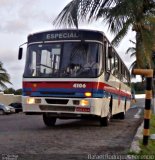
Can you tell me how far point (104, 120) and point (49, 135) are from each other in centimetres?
423

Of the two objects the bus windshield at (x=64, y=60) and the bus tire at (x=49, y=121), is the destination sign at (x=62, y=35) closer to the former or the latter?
the bus windshield at (x=64, y=60)

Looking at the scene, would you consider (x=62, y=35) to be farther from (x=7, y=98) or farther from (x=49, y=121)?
(x=7, y=98)

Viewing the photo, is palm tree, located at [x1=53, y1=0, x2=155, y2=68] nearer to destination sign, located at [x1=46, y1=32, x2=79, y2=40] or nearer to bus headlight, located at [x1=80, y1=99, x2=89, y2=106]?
destination sign, located at [x1=46, y1=32, x2=79, y2=40]

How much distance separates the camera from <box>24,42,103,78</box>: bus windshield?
49.8 feet

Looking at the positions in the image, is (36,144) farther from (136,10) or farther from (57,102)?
(136,10)

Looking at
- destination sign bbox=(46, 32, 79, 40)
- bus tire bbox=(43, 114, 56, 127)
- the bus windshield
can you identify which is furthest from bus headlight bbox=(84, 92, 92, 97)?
bus tire bbox=(43, 114, 56, 127)

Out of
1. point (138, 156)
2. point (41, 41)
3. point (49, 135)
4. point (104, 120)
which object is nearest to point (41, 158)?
point (138, 156)

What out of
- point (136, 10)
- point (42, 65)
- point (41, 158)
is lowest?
point (41, 158)

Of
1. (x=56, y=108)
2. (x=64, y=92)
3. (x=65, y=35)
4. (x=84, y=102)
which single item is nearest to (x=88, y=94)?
(x=84, y=102)

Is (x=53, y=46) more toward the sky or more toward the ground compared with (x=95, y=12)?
more toward the ground

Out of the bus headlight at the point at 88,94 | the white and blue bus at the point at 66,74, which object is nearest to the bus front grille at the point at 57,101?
the white and blue bus at the point at 66,74

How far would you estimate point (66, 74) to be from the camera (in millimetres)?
15211

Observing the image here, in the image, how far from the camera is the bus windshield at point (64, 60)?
597 inches

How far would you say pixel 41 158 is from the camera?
8.87m
